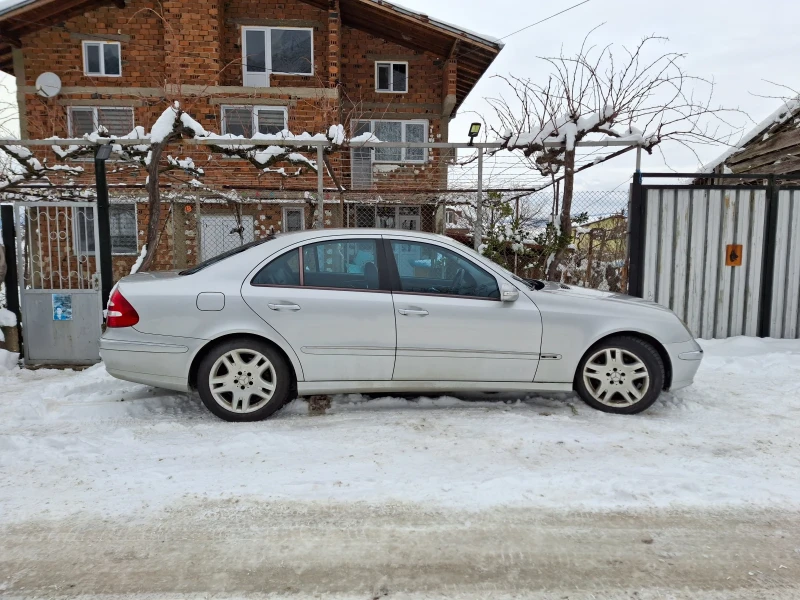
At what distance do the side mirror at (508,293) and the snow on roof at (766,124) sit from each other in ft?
18.6

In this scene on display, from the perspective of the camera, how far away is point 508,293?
4500 mm

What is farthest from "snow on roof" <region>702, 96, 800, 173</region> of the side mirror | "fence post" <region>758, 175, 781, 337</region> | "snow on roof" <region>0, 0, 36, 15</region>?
"snow on roof" <region>0, 0, 36, 15</region>

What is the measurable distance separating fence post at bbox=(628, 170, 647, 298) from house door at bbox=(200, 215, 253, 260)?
32.4ft

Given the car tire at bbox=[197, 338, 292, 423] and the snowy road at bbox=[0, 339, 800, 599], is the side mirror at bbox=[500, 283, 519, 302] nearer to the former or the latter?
the snowy road at bbox=[0, 339, 800, 599]

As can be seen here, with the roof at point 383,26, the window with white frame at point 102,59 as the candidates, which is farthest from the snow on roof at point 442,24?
the window with white frame at point 102,59

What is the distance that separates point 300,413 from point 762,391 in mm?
4241

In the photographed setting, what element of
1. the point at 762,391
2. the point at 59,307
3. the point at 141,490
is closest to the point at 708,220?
the point at 762,391

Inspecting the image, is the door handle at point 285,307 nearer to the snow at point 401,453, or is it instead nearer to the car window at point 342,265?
the car window at point 342,265

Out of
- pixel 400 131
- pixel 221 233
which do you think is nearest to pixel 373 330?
pixel 221 233

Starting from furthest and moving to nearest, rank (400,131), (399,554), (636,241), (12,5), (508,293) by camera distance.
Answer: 1. (400,131)
2. (12,5)
3. (636,241)
4. (508,293)
5. (399,554)

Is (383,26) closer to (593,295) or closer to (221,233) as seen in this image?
(221,233)

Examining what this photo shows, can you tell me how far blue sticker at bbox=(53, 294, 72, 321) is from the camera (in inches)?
250

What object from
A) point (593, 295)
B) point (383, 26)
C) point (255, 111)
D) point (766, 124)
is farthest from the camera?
point (383, 26)

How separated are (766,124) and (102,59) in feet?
52.6
